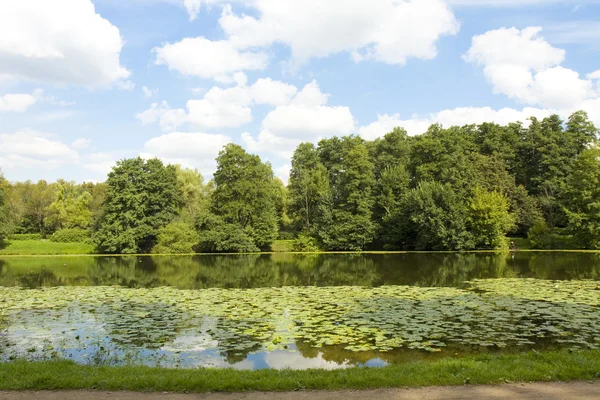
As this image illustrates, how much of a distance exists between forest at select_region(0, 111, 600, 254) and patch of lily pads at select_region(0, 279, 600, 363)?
32.9 m

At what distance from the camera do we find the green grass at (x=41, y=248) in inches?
2133

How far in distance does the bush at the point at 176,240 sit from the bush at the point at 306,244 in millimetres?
13003

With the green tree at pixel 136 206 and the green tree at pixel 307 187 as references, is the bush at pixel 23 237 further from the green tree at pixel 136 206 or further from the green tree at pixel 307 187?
the green tree at pixel 307 187

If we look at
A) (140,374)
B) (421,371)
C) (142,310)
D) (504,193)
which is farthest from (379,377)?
(504,193)

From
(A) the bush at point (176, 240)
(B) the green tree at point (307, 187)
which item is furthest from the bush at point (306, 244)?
(A) the bush at point (176, 240)

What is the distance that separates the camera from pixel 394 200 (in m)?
59.8

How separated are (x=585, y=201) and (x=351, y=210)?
27152 millimetres

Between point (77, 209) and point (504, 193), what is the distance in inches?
2497

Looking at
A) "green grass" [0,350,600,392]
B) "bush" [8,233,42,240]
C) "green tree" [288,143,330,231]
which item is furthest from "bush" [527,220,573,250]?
"bush" [8,233,42,240]

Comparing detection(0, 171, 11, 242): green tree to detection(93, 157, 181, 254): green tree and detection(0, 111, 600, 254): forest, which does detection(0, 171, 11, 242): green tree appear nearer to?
detection(0, 111, 600, 254): forest

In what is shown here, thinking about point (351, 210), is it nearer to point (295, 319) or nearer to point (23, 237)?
point (295, 319)

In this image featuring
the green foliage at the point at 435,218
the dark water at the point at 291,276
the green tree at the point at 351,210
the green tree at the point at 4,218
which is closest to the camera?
the dark water at the point at 291,276

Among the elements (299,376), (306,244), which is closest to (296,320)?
(299,376)

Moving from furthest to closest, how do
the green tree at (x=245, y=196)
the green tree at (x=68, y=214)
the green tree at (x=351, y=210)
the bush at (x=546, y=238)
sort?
the green tree at (x=68, y=214), the green tree at (x=245, y=196), the green tree at (x=351, y=210), the bush at (x=546, y=238)
